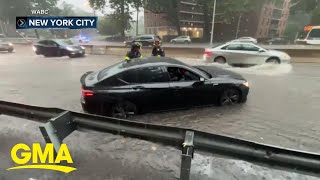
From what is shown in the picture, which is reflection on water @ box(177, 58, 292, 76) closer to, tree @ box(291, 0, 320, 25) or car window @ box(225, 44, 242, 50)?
car window @ box(225, 44, 242, 50)

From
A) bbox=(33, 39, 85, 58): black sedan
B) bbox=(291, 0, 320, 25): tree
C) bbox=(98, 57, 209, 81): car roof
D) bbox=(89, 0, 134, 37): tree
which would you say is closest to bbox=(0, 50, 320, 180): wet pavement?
bbox=(98, 57, 209, 81): car roof

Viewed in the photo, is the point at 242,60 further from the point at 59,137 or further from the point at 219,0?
the point at 219,0

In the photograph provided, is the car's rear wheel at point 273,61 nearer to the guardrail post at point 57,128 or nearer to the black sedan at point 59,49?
the guardrail post at point 57,128

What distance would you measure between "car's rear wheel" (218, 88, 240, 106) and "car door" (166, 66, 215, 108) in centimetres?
41

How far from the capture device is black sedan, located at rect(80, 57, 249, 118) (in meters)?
6.07

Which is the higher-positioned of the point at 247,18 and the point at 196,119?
the point at 247,18

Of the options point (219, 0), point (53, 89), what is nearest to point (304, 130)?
point (53, 89)

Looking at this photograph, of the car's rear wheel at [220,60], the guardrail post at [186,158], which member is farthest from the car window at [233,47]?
the guardrail post at [186,158]

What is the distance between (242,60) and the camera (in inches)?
552

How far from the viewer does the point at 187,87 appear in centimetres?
643

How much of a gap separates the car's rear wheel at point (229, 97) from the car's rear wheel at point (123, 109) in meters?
2.38

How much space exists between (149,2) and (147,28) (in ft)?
93.7

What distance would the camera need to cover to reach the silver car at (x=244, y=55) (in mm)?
13756

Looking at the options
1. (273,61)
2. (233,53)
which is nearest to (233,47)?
(233,53)
